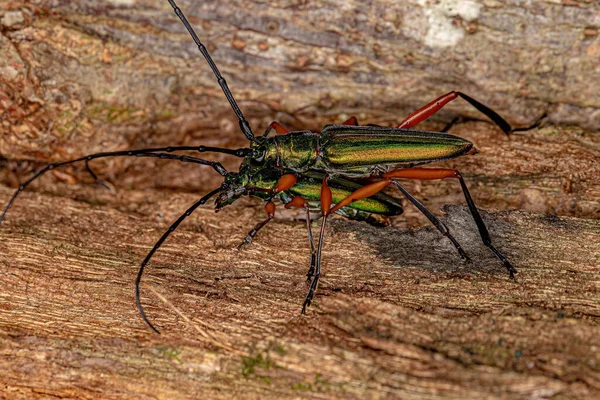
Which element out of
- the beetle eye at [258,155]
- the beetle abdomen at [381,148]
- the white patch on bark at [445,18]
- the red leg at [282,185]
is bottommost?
the red leg at [282,185]

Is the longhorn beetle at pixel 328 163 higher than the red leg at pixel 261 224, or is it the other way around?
the longhorn beetle at pixel 328 163

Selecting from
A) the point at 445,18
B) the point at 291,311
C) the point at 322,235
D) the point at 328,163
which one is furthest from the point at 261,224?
the point at 445,18

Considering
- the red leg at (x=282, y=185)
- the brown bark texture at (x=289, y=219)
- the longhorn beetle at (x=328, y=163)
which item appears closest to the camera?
the brown bark texture at (x=289, y=219)

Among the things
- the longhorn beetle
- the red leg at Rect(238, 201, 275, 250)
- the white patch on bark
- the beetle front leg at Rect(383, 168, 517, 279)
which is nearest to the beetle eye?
the longhorn beetle

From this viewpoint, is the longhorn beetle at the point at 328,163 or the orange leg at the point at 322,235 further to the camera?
the longhorn beetle at the point at 328,163

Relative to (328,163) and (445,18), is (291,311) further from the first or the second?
(445,18)

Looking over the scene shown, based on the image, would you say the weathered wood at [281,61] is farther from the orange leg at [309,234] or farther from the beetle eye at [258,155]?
the orange leg at [309,234]

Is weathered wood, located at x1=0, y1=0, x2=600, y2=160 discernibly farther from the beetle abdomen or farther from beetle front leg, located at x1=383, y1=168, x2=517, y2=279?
beetle front leg, located at x1=383, y1=168, x2=517, y2=279

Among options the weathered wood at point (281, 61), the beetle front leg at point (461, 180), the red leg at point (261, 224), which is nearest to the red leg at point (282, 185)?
the red leg at point (261, 224)
